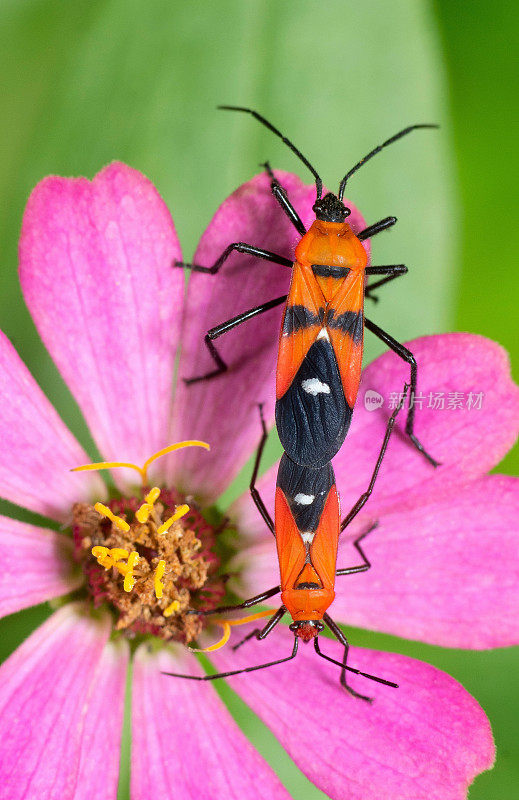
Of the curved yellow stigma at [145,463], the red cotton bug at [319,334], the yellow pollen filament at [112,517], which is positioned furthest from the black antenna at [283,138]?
the yellow pollen filament at [112,517]

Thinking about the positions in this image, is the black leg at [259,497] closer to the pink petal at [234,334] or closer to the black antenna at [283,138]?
the pink petal at [234,334]

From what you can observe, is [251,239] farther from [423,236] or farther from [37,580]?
[37,580]

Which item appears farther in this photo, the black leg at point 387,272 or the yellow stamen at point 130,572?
the black leg at point 387,272

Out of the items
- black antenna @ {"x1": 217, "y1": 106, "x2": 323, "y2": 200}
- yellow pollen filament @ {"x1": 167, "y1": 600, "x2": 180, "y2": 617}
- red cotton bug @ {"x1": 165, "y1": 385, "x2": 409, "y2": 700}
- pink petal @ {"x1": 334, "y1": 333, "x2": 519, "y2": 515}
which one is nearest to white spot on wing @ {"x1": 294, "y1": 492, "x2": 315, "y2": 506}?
red cotton bug @ {"x1": 165, "y1": 385, "x2": 409, "y2": 700}

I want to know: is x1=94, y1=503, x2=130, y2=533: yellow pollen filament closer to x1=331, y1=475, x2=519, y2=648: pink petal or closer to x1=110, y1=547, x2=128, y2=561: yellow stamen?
x1=110, y1=547, x2=128, y2=561: yellow stamen

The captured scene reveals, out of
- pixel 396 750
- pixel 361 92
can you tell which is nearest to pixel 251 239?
pixel 361 92

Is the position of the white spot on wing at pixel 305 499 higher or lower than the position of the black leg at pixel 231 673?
higher

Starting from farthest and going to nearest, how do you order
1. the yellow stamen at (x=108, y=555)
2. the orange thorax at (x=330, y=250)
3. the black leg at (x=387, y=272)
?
the black leg at (x=387, y=272) < the orange thorax at (x=330, y=250) < the yellow stamen at (x=108, y=555)
